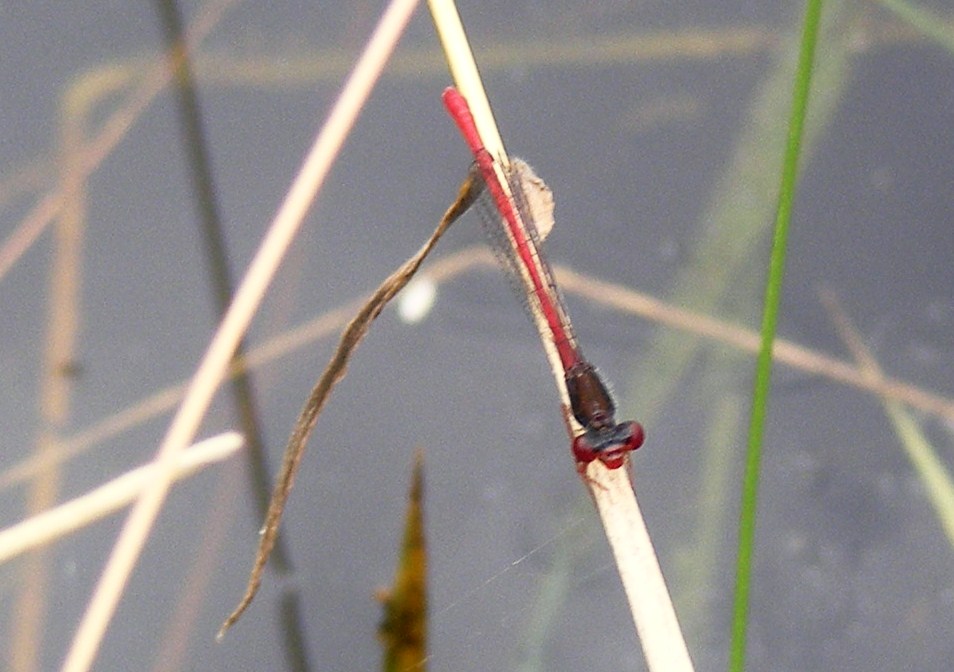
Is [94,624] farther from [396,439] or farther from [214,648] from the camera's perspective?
[396,439]

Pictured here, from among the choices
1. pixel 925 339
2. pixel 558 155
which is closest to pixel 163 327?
pixel 558 155

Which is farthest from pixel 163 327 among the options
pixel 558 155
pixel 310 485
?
pixel 558 155

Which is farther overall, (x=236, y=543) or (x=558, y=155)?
(x=558, y=155)

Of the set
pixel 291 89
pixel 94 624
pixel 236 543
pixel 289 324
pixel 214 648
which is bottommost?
pixel 94 624

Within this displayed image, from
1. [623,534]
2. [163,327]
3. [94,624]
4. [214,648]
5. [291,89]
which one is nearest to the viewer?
[623,534]

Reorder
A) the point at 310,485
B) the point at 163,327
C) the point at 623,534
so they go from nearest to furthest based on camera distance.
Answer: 1. the point at 623,534
2. the point at 310,485
3. the point at 163,327

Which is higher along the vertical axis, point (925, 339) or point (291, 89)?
point (291, 89)

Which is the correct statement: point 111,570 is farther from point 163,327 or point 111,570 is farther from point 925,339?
point 925,339
